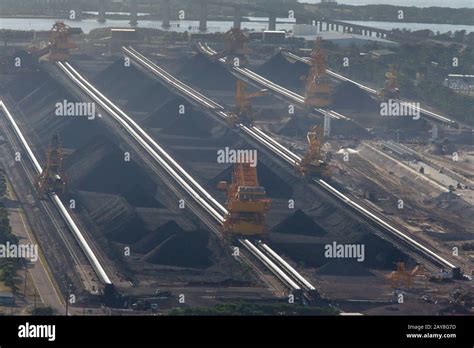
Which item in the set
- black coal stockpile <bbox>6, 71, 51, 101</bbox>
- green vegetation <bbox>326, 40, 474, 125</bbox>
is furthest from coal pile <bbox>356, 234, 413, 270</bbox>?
black coal stockpile <bbox>6, 71, 51, 101</bbox>

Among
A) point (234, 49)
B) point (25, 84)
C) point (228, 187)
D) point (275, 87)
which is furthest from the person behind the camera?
point (234, 49)

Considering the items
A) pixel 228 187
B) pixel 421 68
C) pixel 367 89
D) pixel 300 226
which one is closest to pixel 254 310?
pixel 300 226

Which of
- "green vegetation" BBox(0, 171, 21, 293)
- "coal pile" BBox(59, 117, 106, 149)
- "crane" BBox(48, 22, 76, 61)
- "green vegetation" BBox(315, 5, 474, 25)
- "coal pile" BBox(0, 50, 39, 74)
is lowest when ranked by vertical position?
"green vegetation" BBox(0, 171, 21, 293)

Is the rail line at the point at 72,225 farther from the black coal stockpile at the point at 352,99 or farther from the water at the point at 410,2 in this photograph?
the water at the point at 410,2

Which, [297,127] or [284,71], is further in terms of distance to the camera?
[284,71]

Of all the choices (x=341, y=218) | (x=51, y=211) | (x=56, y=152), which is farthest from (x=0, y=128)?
(x=341, y=218)

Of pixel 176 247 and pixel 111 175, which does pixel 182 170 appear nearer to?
pixel 111 175

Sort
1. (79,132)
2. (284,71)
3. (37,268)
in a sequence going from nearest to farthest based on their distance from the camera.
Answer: (37,268)
(79,132)
(284,71)

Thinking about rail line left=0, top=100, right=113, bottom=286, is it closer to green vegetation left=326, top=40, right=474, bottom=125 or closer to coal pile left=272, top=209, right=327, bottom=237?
coal pile left=272, top=209, right=327, bottom=237
